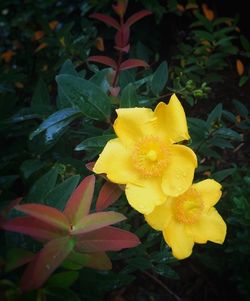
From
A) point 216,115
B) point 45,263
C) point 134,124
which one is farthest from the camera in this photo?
point 216,115

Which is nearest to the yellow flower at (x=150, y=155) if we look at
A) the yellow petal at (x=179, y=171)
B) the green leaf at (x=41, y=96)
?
the yellow petal at (x=179, y=171)

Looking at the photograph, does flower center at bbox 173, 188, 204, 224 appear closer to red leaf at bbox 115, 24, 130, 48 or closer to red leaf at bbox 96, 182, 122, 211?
red leaf at bbox 96, 182, 122, 211

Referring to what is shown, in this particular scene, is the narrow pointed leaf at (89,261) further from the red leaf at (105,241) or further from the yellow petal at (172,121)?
the yellow petal at (172,121)

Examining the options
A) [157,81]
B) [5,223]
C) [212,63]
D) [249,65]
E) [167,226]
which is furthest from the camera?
[249,65]

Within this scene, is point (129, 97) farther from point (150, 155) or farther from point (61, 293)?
point (61, 293)

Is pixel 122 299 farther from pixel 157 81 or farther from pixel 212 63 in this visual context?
pixel 212 63

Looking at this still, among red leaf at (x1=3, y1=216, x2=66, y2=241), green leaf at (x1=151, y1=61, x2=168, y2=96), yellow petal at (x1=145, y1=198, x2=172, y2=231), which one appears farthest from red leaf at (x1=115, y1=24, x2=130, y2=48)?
red leaf at (x1=3, y1=216, x2=66, y2=241)

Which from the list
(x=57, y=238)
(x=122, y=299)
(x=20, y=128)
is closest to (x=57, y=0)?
(x=20, y=128)

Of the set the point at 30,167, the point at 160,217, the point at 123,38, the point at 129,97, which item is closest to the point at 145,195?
the point at 160,217
